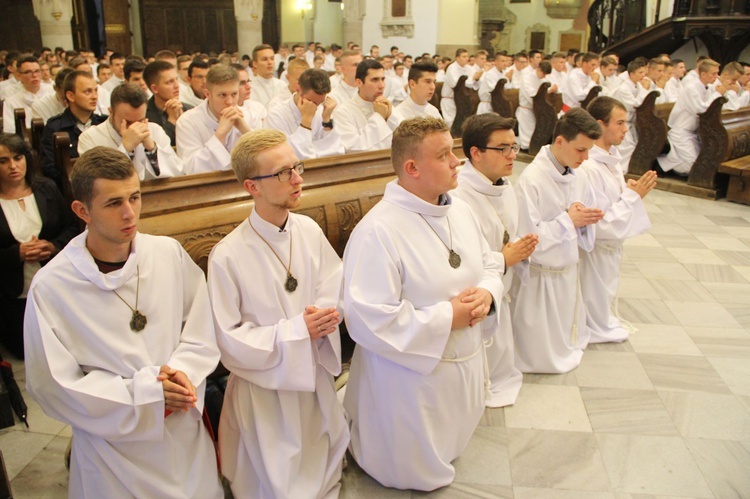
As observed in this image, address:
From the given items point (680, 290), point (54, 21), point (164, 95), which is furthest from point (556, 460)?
point (54, 21)

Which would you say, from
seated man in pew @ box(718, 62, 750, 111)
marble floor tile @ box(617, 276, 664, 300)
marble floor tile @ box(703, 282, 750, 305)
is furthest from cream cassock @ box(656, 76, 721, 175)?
marble floor tile @ box(617, 276, 664, 300)

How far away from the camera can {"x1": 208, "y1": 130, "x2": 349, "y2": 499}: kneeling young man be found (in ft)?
8.18

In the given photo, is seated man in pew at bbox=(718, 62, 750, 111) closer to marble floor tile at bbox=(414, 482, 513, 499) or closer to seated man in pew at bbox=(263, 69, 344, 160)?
seated man in pew at bbox=(263, 69, 344, 160)

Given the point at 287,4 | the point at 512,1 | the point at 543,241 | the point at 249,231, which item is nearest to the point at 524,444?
the point at 543,241

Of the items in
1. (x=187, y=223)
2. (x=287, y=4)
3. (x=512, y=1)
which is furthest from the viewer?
(x=512, y=1)

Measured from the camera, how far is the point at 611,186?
413cm

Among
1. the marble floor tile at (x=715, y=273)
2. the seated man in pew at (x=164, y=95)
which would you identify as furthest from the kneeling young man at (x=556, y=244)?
the seated man in pew at (x=164, y=95)

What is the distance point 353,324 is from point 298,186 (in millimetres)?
594

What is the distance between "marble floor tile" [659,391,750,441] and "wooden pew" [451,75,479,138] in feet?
29.2

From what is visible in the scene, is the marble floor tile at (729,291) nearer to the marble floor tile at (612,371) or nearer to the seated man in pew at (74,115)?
the marble floor tile at (612,371)

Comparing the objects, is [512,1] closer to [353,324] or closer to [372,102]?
[372,102]

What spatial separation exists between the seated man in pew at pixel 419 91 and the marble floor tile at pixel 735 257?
2.97m

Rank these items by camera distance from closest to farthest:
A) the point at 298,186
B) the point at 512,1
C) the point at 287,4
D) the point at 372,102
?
1. the point at 298,186
2. the point at 372,102
3. the point at 287,4
4. the point at 512,1

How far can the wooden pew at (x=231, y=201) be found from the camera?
2.98 m
